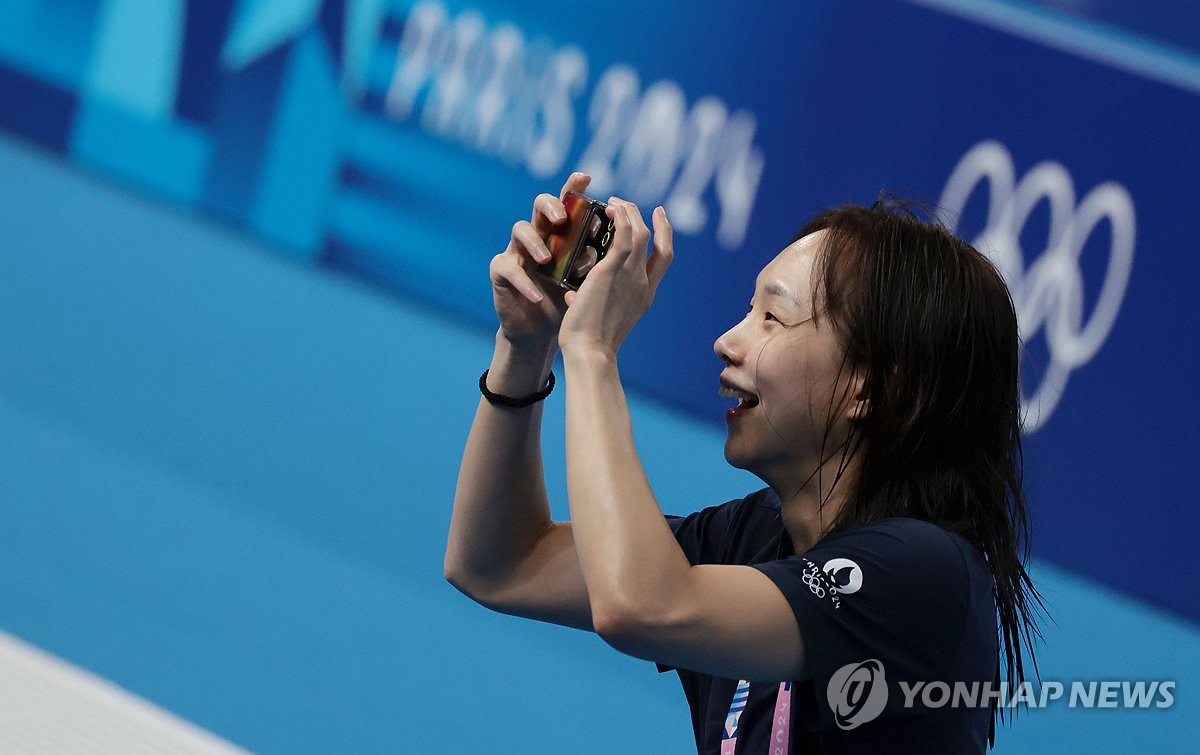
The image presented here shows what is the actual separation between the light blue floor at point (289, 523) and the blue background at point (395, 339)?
1cm

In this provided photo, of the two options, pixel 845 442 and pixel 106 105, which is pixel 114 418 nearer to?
pixel 106 105

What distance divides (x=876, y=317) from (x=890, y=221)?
0.14 metres

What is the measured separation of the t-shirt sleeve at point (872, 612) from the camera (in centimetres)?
150

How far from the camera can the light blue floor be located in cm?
345

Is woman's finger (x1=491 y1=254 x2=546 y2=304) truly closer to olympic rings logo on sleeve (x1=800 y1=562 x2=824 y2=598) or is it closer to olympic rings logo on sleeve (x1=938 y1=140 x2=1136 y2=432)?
olympic rings logo on sleeve (x1=800 y1=562 x2=824 y2=598)

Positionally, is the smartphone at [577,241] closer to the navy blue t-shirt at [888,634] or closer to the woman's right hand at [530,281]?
the woman's right hand at [530,281]

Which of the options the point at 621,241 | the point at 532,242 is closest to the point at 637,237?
the point at 621,241

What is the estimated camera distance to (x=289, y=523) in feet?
13.6

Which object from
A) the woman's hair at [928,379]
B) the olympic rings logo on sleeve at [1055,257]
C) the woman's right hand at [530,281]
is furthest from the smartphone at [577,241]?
the olympic rings logo on sleeve at [1055,257]

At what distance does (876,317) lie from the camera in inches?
65.5

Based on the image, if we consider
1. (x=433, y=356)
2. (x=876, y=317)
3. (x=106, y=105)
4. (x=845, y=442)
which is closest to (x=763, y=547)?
(x=845, y=442)

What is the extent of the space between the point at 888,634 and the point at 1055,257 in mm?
3258

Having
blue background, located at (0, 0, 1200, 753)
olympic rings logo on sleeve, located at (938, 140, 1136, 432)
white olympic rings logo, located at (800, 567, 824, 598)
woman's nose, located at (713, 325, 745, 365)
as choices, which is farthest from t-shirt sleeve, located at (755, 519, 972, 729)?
olympic rings logo on sleeve, located at (938, 140, 1136, 432)

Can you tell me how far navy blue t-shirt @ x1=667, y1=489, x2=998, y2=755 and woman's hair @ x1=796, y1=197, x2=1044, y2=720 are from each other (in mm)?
83
